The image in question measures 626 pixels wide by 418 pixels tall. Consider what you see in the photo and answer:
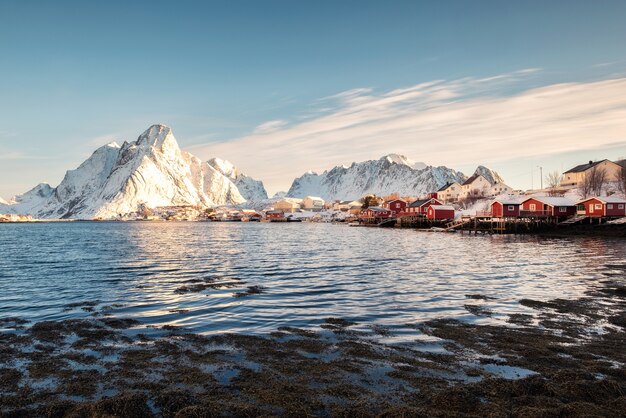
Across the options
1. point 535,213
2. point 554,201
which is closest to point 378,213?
point 535,213

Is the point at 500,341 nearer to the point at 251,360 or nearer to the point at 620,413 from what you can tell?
the point at 620,413

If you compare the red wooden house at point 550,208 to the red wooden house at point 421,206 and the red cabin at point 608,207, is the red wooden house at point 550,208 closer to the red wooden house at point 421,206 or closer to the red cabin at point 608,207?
Result: the red cabin at point 608,207

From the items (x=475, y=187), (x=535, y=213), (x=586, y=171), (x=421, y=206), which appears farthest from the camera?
(x=475, y=187)

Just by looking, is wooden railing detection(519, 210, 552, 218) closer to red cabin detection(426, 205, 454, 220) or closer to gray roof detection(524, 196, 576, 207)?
gray roof detection(524, 196, 576, 207)

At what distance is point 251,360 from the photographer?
35.1 feet

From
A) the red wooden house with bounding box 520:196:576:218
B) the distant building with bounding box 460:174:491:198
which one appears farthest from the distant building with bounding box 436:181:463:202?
the red wooden house with bounding box 520:196:576:218

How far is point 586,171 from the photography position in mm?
116812

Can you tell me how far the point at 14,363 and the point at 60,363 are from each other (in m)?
1.11

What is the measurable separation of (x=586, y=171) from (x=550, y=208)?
1690 inches

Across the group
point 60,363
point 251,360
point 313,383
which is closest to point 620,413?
point 313,383

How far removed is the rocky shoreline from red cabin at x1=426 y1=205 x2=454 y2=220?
98190mm

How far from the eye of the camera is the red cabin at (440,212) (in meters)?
110

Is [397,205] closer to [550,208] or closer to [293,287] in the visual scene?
[550,208]

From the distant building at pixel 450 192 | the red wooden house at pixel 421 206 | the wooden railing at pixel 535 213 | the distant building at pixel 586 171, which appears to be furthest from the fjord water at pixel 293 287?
the distant building at pixel 450 192
